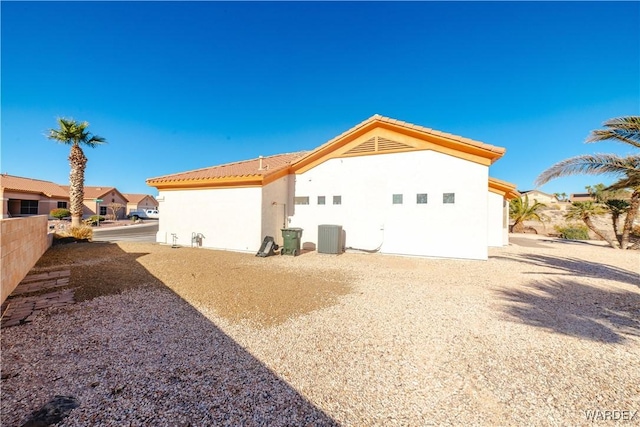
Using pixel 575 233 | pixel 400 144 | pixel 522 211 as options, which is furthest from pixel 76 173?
pixel 575 233

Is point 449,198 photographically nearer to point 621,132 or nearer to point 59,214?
point 621,132

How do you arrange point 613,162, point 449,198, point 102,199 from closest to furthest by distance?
point 613,162 → point 449,198 → point 102,199

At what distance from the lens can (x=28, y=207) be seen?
104ft

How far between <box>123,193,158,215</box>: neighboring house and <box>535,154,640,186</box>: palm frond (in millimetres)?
70114

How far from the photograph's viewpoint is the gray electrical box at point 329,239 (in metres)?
12.2

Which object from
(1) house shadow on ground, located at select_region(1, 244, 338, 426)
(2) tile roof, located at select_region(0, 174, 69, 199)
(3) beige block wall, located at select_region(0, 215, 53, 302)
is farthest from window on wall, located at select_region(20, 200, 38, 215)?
(1) house shadow on ground, located at select_region(1, 244, 338, 426)

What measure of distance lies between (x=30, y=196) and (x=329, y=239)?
40133 mm

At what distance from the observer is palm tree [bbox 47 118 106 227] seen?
18375 millimetres

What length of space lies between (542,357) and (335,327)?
3.00 metres

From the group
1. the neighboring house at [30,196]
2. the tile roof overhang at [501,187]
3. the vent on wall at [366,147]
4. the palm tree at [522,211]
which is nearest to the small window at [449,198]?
the vent on wall at [366,147]

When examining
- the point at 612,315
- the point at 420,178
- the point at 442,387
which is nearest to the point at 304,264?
the point at 420,178

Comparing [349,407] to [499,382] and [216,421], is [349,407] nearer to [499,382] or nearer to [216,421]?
[216,421]

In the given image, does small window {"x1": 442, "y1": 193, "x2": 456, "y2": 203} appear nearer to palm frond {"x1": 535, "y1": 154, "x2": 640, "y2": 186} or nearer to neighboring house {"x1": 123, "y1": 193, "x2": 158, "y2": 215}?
palm frond {"x1": 535, "y1": 154, "x2": 640, "y2": 186}

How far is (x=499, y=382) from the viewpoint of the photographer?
3.05 metres
